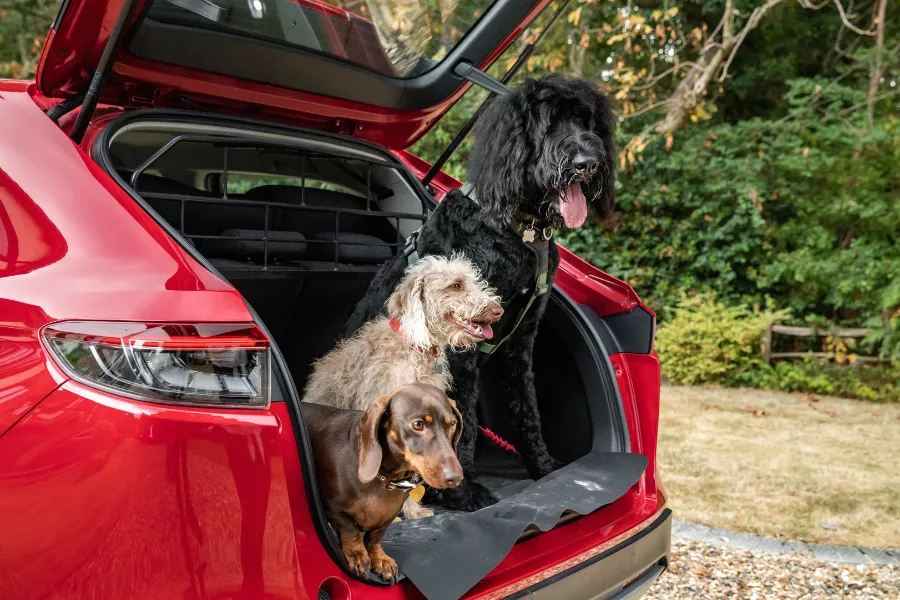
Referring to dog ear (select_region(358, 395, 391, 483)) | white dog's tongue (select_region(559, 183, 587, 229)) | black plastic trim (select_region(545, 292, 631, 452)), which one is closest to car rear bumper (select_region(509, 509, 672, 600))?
black plastic trim (select_region(545, 292, 631, 452))

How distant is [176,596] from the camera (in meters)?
1.42

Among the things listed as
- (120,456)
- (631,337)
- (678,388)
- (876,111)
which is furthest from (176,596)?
(876,111)

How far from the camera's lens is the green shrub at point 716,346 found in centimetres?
943

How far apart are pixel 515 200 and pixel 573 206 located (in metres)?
0.22

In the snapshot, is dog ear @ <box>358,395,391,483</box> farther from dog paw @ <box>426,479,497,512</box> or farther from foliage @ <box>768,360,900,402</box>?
foliage @ <box>768,360,900,402</box>

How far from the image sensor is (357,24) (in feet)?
9.34

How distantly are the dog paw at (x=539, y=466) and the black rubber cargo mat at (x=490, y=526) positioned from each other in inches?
15.6

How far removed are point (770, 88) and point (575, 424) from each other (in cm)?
954

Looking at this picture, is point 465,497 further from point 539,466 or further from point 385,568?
point 385,568

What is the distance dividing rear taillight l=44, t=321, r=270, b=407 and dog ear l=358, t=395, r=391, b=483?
1.13 feet

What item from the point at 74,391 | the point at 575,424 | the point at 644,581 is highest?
the point at 74,391

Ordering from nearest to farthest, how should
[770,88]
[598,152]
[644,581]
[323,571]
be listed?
[323,571] → [644,581] → [598,152] → [770,88]

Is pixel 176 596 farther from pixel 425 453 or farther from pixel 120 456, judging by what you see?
pixel 425 453

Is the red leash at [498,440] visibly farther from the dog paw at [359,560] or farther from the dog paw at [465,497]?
the dog paw at [359,560]
